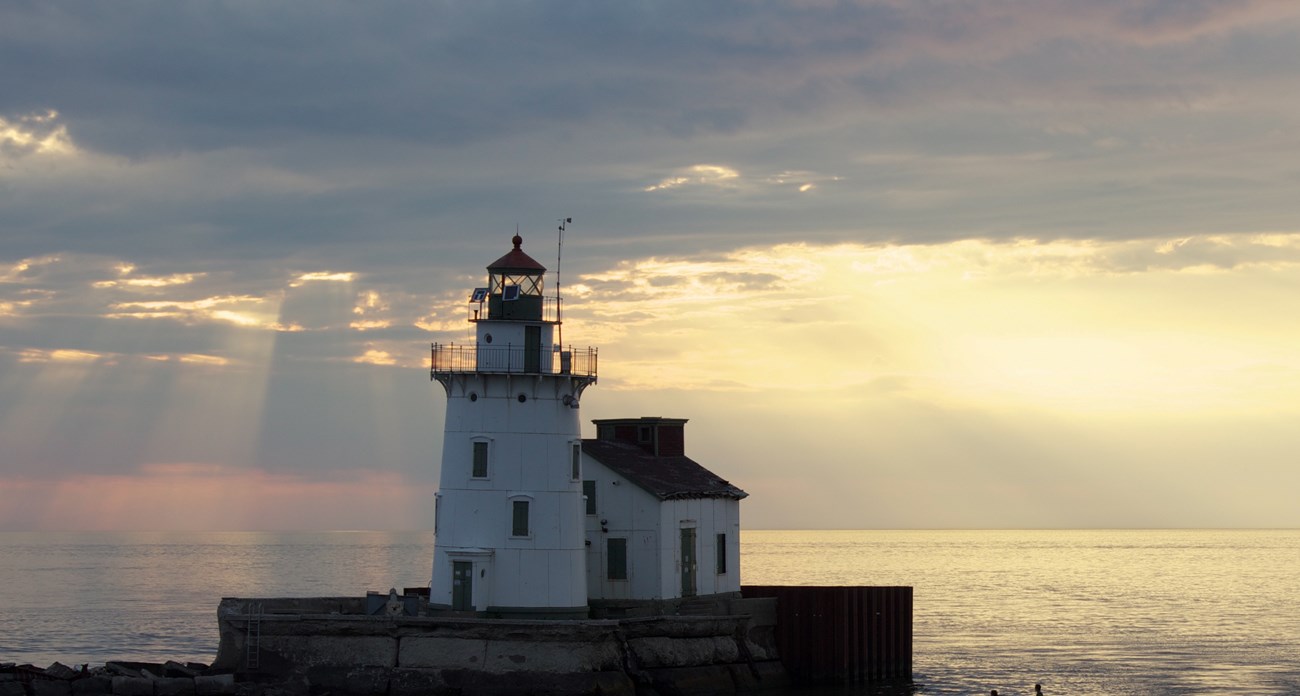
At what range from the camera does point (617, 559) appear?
48719 millimetres

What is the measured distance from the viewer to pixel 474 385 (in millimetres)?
46000

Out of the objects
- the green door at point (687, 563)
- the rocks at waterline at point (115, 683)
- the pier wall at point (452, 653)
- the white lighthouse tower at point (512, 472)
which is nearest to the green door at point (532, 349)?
the white lighthouse tower at point (512, 472)

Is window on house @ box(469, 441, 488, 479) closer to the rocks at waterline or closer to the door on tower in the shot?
the door on tower

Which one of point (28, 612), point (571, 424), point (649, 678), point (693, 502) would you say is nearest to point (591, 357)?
point (571, 424)

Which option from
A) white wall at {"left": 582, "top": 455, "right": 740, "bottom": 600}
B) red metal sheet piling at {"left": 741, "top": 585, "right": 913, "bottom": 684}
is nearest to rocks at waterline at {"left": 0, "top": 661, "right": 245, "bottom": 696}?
white wall at {"left": 582, "top": 455, "right": 740, "bottom": 600}

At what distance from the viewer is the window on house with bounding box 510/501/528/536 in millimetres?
45250

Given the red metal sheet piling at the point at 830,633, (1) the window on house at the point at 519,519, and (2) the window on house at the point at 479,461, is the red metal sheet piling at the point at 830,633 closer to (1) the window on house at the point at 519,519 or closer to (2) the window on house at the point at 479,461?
(1) the window on house at the point at 519,519

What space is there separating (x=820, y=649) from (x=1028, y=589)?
72.4 meters

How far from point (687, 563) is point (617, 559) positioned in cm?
246

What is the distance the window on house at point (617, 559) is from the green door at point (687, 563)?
79.8 inches

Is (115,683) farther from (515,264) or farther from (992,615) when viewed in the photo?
(992,615)

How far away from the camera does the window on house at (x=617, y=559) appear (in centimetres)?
4866

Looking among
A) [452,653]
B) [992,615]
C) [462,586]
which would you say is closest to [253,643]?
[452,653]

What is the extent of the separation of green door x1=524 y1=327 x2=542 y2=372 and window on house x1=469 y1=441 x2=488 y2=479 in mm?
2648
